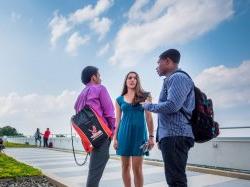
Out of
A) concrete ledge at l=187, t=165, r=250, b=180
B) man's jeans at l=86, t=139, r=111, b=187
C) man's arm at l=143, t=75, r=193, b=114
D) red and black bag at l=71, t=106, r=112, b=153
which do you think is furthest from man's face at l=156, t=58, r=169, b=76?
concrete ledge at l=187, t=165, r=250, b=180

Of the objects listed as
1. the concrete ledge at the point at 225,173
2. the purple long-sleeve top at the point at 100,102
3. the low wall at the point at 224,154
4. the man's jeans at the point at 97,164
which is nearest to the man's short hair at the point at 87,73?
the purple long-sleeve top at the point at 100,102

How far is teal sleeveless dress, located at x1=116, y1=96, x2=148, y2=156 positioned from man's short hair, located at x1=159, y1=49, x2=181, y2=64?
1.43 meters

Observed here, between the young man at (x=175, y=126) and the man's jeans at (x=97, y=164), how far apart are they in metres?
0.70

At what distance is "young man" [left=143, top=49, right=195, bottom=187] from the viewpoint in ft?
10.1

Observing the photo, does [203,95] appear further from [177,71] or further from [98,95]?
[98,95]

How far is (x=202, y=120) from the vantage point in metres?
3.18

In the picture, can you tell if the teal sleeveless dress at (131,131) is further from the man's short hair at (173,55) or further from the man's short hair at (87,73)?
the man's short hair at (173,55)

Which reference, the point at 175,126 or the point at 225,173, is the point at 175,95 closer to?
the point at 175,126

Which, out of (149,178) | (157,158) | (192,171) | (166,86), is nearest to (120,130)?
(166,86)

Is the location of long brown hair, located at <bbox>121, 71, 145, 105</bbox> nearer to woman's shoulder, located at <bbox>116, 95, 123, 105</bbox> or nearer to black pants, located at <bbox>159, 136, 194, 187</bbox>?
woman's shoulder, located at <bbox>116, 95, 123, 105</bbox>

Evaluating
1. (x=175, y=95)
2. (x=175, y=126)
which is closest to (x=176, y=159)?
(x=175, y=126)

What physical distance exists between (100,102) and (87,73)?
410mm

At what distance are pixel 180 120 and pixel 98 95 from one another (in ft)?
3.49

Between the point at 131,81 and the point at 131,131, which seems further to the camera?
the point at 131,81
